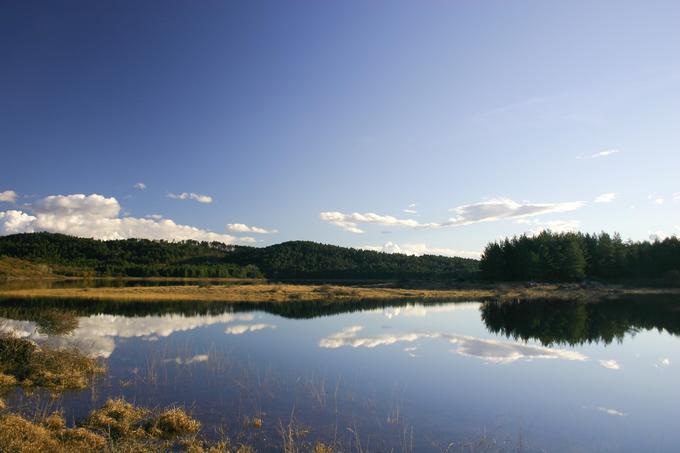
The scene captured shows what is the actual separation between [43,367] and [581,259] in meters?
116

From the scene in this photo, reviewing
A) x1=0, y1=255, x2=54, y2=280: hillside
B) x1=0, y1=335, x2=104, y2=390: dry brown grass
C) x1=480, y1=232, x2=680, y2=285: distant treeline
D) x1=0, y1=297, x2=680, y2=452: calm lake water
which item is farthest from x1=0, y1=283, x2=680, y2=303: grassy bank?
x1=0, y1=255, x2=54, y2=280: hillside

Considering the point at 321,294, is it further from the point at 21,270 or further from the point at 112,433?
the point at 21,270

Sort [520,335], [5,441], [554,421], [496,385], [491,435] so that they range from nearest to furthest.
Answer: [5,441], [491,435], [554,421], [496,385], [520,335]

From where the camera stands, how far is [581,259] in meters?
110

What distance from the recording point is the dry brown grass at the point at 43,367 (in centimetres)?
1948

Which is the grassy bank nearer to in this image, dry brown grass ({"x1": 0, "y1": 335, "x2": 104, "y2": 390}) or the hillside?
dry brown grass ({"x1": 0, "y1": 335, "x2": 104, "y2": 390})

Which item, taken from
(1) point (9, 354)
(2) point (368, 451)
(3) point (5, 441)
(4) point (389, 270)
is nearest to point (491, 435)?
(2) point (368, 451)

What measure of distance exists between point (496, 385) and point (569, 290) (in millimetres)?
81388

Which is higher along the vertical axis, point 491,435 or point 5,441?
point 5,441

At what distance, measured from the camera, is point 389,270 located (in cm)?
19762

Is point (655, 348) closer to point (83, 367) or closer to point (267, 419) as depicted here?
point (267, 419)

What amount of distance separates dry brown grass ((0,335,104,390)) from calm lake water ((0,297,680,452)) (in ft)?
4.26

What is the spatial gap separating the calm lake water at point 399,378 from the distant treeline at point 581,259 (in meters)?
66.0

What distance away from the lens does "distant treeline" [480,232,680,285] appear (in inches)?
4240
